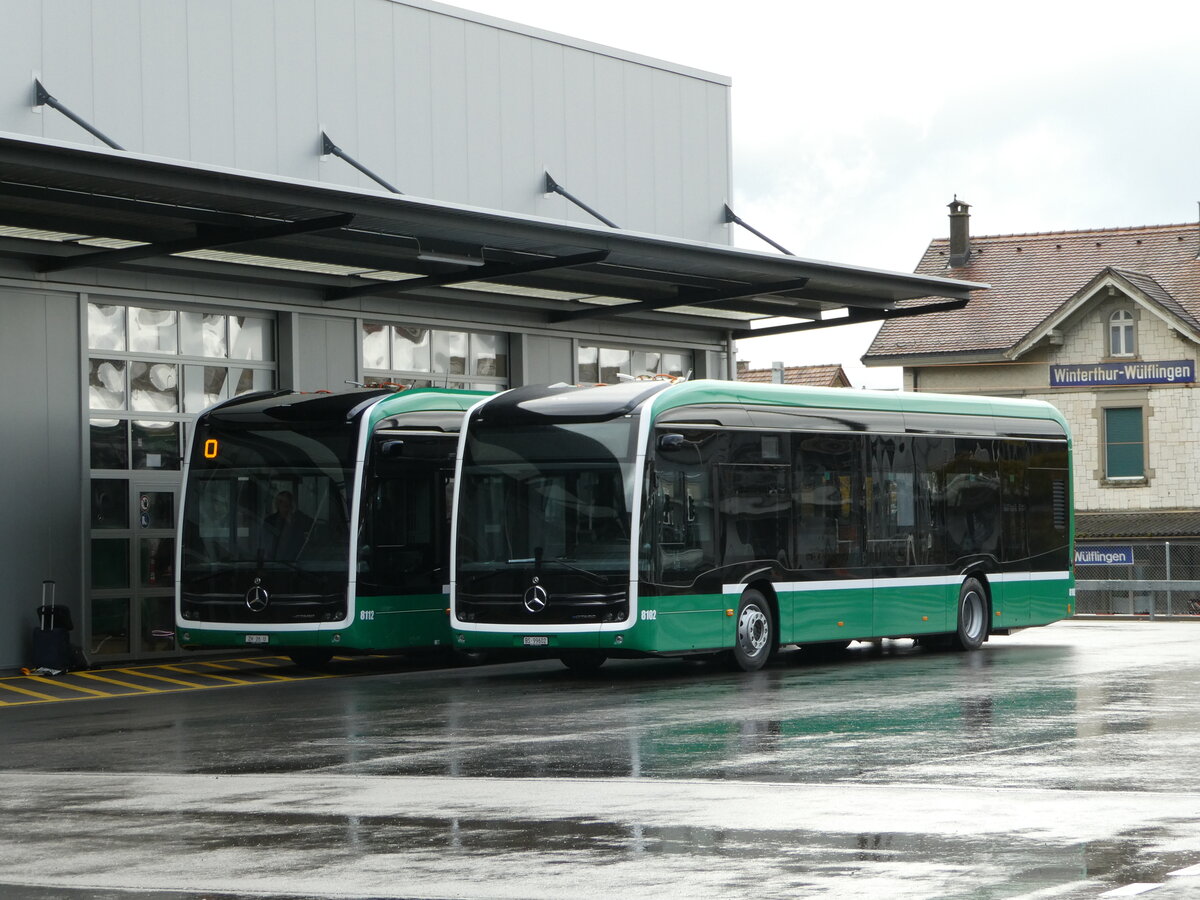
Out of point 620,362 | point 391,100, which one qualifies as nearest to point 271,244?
point 391,100

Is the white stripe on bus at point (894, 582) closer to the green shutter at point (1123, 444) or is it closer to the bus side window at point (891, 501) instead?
the bus side window at point (891, 501)

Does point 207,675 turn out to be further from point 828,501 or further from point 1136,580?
point 1136,580

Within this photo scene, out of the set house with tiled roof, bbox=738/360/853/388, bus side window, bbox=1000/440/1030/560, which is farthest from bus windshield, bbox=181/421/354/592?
house with tiled roof, bbox=738/360/853/388

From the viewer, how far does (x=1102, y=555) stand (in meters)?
38.7

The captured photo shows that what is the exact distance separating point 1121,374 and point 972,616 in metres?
29.6

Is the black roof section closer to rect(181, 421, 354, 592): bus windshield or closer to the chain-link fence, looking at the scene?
rect(181, 421, 354, 592): bus windshield

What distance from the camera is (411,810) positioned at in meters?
9.89

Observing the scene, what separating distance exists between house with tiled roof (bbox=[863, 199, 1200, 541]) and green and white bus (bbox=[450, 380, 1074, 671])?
1129 inches

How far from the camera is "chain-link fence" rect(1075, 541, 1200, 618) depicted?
35344 mm

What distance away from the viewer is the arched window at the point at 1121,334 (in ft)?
170

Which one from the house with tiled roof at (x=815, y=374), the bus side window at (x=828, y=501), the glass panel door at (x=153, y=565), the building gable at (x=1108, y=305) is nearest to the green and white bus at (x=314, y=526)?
the glass panel door at (x=153, y=565)

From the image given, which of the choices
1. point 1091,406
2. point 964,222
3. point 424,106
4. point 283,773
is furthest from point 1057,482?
point 964,222

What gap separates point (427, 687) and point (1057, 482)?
992 cm

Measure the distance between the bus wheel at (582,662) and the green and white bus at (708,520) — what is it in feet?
0.13
